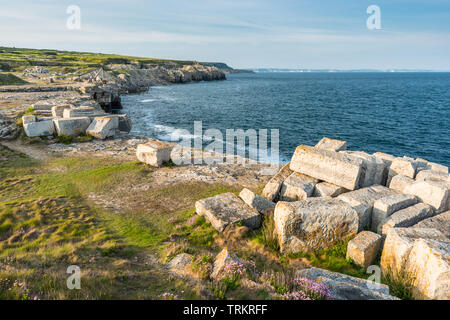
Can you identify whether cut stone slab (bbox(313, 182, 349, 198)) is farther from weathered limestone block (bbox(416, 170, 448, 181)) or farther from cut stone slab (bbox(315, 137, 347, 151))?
cut stone slab (bbox(315, 137, 347, 151))

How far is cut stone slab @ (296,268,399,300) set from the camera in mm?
Result: 5464

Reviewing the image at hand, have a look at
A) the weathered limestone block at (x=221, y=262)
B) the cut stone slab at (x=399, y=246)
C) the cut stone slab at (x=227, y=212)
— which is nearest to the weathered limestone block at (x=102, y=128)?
the cut stone slab at (x=227, y=212)

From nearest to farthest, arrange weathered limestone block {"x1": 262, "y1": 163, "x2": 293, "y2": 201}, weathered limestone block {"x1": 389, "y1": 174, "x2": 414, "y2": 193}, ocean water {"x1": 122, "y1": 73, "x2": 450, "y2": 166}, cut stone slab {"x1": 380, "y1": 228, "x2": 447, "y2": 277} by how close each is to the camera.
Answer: cut stone slab {"x1": 380, "y1": 228, "x2": 447, "y2": 277}
weathered limestone block {"x1": 389, "y1": 174, "x2": 414, "y2": 193}
weathered limestone block {"x1": 262, "y1": 163, "x2": 293, "y2": 201}
ocean water {"x1": 122, "y1": 73, "x2": 450, "y2": 166}

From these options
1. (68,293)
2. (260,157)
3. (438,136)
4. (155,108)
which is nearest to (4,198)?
(68,293)

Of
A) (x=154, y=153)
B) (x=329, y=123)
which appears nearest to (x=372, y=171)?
(x=154, y=153)

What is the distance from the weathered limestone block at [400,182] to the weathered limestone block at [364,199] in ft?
1.85

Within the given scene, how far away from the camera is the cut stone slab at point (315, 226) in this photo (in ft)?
26.2

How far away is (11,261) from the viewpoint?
6.46 metres

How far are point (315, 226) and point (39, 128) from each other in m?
21.3

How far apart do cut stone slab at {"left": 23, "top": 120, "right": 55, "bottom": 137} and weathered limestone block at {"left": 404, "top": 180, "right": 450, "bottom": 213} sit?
23.7m

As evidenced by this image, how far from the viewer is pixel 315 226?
8.02 metres

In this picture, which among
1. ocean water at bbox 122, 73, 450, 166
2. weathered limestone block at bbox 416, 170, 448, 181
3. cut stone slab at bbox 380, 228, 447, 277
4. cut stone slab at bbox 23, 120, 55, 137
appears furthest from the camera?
ocean water at bbox 122, 73, 450, 166

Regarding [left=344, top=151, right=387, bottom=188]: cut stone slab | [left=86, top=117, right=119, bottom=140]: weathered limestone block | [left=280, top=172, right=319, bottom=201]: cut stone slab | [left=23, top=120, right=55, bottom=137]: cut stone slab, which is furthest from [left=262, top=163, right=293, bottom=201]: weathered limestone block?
[left=23, top=120, right=55, bottom=137]: cut stone slab

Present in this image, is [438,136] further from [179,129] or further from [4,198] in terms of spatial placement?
[4,198]
